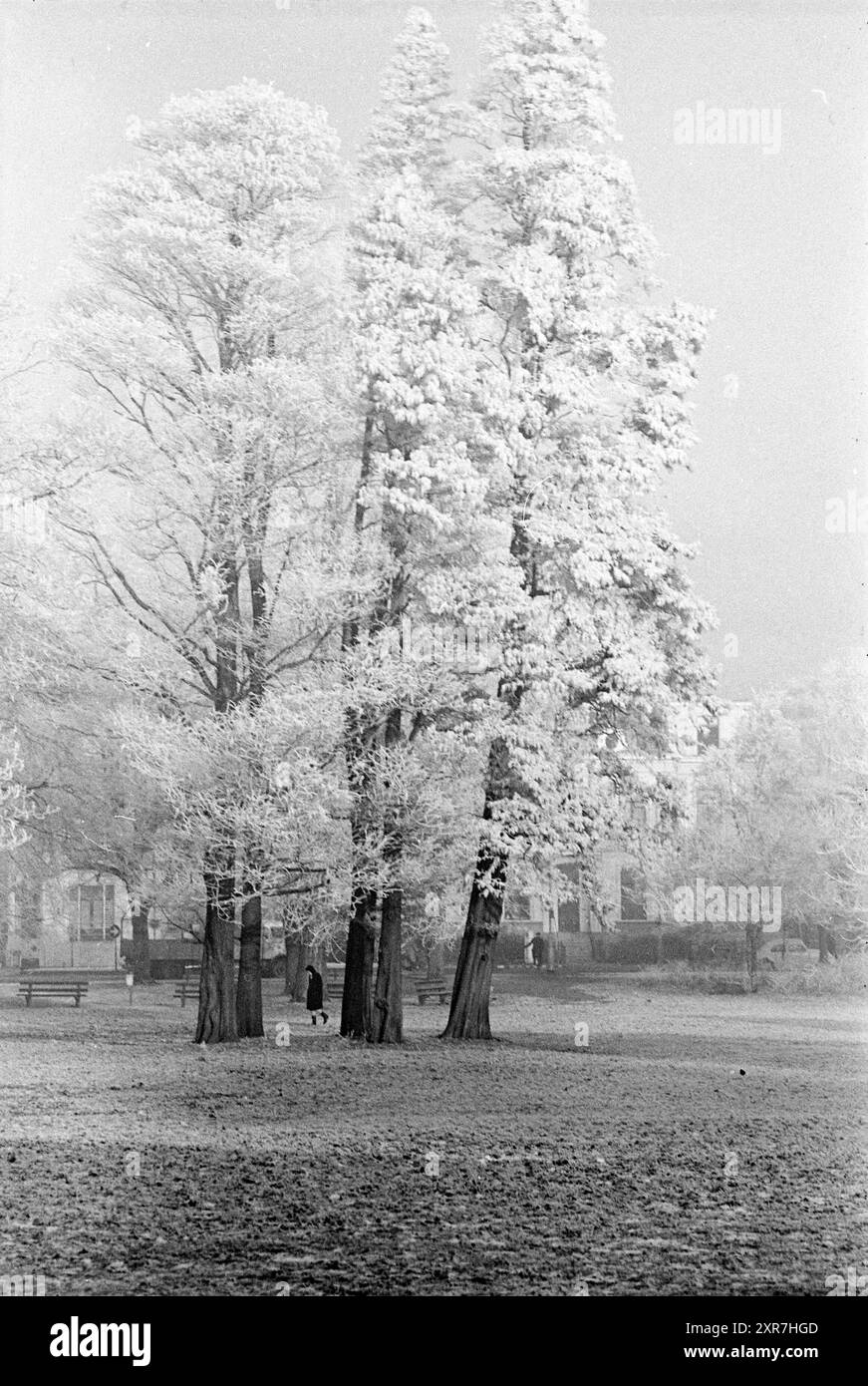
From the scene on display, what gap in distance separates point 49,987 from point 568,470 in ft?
13.8

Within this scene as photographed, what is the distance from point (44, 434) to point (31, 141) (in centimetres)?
152

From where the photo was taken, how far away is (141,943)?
9289 mm

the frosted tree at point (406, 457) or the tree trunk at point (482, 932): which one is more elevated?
the frosted tree at point (406, 457)

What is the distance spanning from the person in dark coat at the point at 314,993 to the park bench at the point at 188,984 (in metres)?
0.65

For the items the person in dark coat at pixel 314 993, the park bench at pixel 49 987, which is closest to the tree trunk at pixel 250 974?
the person in dark coat at pixel 314 993

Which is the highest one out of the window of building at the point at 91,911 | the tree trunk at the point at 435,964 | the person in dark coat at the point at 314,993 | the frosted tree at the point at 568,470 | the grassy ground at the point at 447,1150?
the frosted tree at the point at 568,470

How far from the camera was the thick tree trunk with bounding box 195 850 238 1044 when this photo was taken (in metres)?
8.96

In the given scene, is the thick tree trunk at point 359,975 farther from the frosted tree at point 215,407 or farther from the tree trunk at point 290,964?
the frosted tree at point 215,407

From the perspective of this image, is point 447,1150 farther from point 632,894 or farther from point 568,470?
point 568,470

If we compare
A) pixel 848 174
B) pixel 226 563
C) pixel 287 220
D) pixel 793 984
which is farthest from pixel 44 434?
pixel 793 984

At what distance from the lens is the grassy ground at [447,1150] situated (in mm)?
6797

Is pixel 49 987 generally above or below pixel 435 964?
below

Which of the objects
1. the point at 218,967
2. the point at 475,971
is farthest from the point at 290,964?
the point at 475,971
